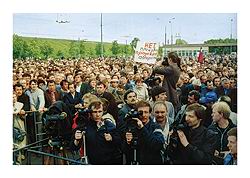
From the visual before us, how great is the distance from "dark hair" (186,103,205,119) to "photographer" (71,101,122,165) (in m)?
0.91

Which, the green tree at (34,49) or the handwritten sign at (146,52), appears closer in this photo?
the handwritten sign at (146,52)

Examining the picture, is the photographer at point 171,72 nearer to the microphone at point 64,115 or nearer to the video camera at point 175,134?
the video camera at point 175,134

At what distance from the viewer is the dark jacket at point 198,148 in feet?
19.3

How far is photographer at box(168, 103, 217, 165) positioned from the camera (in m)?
5.89

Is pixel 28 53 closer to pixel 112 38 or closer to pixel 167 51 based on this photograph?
pixel 112 38

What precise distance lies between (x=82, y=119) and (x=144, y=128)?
741 mm

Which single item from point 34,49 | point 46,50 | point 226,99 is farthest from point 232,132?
point 34,49

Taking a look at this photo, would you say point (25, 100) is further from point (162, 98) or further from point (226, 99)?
point (226, 99)

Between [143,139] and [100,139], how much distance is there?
0.51 m

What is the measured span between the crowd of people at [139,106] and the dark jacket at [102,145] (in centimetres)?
1

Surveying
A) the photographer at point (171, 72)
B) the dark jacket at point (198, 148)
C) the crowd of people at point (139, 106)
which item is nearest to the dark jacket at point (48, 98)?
the crowd of people at point (139, 106)

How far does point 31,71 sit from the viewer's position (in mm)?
6070

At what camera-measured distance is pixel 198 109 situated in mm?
5926
